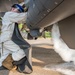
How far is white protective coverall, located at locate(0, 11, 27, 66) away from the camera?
450 centimetres

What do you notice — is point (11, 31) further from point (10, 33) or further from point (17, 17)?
point (17, 17)

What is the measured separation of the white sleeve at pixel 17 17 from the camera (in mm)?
4438

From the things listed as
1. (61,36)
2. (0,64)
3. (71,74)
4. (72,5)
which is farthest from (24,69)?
(72,5)

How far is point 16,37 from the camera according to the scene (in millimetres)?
4773

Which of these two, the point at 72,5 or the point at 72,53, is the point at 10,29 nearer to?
the point at 72,53

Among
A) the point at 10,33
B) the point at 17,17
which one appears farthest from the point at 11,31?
the point at 17,17

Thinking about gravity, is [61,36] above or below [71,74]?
above

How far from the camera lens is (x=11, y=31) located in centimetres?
462

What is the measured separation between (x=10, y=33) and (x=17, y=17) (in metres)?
0.33

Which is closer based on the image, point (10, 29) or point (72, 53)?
point (72, 53)

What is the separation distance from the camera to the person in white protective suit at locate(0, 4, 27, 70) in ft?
14.8

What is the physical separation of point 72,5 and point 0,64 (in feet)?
9.46

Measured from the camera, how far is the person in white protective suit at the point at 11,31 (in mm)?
4499

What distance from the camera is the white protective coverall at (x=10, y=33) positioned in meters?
4.50
